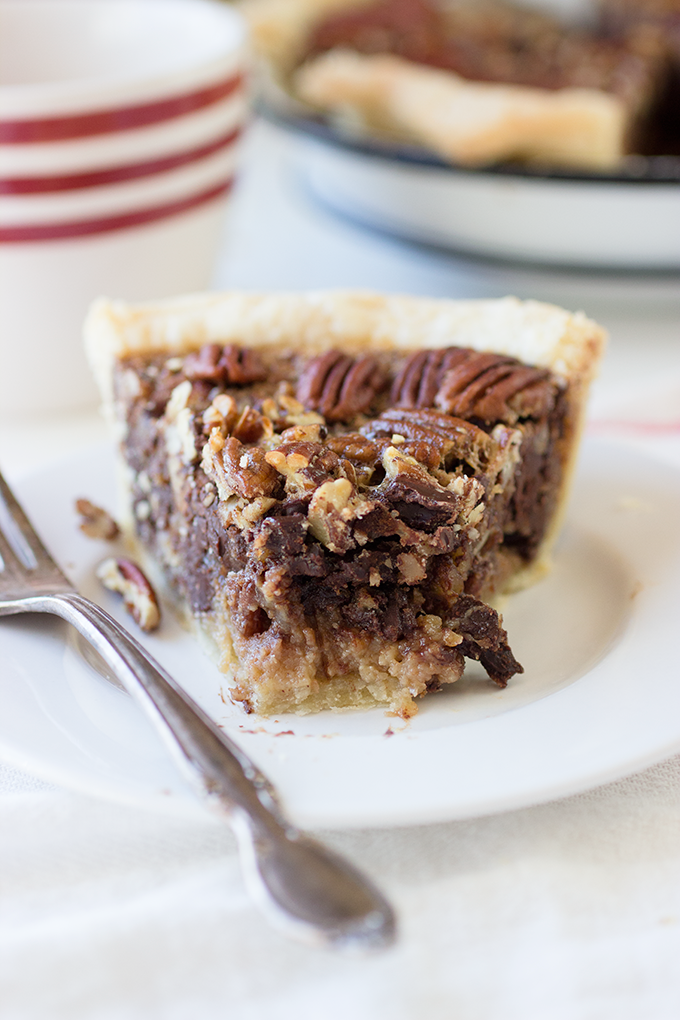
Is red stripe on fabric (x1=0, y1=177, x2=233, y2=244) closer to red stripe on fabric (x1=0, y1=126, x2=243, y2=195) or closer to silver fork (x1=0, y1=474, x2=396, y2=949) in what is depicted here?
red stripe on fabric (x1=0, y1=126, x2=243, y2=195)

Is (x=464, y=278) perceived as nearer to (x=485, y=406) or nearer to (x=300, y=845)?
(x=485, y=406)

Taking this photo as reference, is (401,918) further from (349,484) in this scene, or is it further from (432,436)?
(432,436)

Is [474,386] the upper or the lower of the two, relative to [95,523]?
upper

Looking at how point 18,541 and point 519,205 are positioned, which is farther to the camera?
point 519,205

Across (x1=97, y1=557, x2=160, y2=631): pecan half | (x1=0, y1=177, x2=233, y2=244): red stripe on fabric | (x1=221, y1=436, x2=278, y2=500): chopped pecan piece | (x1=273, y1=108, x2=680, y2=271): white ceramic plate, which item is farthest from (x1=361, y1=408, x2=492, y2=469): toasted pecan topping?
(x1=273, y1=108, x2=680, y2=271): white ceramic plate

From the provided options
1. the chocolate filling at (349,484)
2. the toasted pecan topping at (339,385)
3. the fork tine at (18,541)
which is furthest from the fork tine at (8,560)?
the toasted pecan topping at (339,385)

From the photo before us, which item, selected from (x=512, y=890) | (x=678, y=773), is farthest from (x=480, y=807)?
(x=678, y=773)

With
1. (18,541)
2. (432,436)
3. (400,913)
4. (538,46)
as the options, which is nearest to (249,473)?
(432,436)
